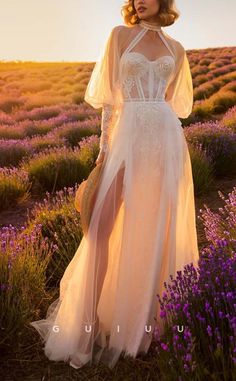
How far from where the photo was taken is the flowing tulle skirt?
3100 mm

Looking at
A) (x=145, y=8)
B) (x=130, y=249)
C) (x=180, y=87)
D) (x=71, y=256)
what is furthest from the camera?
(x=71, y=256)

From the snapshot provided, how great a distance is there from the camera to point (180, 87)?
143 inches

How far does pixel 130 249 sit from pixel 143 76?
1066 millimetres

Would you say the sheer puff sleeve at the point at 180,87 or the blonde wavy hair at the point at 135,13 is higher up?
the blonde wavy hair at the point at 135,13

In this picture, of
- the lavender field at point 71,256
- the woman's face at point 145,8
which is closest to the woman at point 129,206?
the woman's face at point 145,8

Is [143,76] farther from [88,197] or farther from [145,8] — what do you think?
[88,197]

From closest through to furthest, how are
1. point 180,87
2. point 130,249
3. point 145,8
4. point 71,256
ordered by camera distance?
1. point 130,249
2. point 145,8
3. point 180,87
4. point 71,256

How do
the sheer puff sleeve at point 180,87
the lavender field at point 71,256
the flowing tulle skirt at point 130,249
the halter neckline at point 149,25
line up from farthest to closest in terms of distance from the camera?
1. the sheer puff sleeve at point 180,87
2. the halter neckline at point 149,25
3. the flowing tulle skirt at point 130,249
4. the lavender field at point 71,256

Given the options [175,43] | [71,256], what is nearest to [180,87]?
[175,43]

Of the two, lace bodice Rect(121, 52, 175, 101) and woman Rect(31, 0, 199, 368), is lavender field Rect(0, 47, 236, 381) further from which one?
lace bodice Rect(121, 52, 175, 101)

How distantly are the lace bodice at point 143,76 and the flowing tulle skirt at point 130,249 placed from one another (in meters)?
0.07

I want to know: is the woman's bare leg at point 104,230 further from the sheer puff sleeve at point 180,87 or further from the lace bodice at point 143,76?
the sheer puff sleeve at point 180,87

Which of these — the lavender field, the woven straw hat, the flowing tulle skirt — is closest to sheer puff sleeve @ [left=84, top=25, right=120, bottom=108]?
the flowing tulle skirt

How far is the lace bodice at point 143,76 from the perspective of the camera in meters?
3.11
